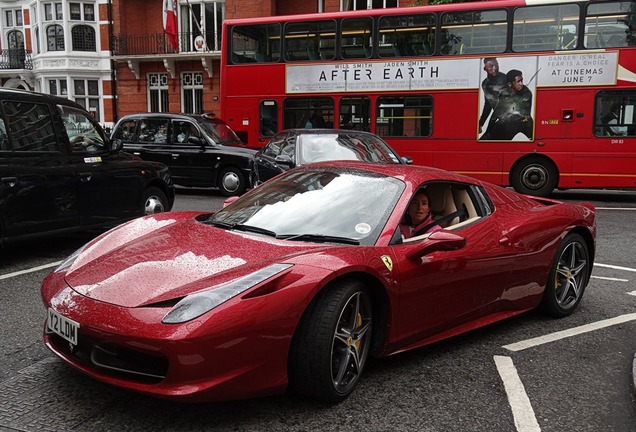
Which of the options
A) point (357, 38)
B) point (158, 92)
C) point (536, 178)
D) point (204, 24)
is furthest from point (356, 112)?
point (158, 92)

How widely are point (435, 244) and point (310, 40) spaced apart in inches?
455

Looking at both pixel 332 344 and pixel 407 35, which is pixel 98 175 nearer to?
pixel 332 344

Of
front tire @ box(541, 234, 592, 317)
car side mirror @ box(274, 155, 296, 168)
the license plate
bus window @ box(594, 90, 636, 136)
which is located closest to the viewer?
the license plate

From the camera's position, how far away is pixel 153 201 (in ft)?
26.1

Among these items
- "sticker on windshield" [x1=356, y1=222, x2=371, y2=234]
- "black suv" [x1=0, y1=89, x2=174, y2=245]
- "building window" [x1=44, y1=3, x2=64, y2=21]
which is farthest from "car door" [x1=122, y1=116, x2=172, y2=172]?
"building window" [x1=44, y1=3, x2=64, y2=21]

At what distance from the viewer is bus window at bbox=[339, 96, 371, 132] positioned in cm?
1381

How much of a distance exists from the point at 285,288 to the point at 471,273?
149cm

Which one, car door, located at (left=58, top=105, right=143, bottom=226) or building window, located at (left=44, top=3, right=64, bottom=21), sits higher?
building window, located at (left=44, top=3, right=64, bottom=21)

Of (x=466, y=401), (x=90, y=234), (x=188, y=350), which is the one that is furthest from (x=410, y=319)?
(x=90, y=234)

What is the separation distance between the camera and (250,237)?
341 cm

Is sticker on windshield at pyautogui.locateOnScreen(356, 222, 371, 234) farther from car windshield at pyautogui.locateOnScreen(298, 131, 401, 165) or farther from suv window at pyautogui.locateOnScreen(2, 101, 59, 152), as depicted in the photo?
car windshield at pyautogui.locateOnScreen(298, 131, 401, 165)

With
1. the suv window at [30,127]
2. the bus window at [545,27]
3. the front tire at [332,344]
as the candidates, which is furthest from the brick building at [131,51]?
the front tire at [332,344]

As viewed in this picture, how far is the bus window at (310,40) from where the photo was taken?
13.8m

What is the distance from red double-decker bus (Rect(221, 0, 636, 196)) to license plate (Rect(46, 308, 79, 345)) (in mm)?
11346
